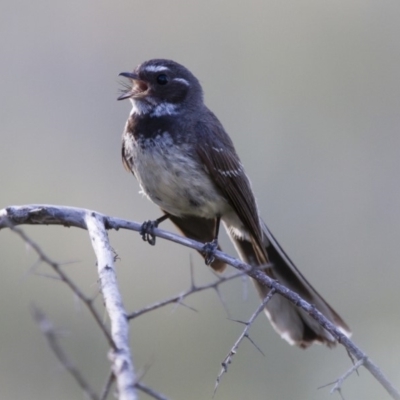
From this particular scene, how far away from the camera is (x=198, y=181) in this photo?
629 cm

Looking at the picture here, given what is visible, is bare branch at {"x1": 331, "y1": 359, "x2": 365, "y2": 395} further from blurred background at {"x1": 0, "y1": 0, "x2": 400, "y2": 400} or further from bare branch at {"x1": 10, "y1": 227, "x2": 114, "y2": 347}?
blurred background at {"x1": 0, "y1": 0, "x2": 400, "y2": 400}

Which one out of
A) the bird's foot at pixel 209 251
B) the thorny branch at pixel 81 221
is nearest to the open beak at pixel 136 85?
the bird's foot at pixel 209 251

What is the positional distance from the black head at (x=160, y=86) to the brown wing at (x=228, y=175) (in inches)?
11.7

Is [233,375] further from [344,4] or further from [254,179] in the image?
[344,4]

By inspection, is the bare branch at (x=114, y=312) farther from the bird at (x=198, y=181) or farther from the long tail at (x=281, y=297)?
the long tail at (x=281, y=297)

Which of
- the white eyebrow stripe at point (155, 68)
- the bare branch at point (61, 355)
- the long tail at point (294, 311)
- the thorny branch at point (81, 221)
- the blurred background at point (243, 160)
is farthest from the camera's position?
the blurred background at point (243, 160)

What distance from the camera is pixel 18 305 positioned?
9.06 meters

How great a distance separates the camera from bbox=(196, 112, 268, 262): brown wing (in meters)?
6.36

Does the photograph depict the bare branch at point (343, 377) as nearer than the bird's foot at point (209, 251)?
Yes

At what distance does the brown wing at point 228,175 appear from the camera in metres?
6.36

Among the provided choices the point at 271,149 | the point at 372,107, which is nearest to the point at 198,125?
the point at 271,149

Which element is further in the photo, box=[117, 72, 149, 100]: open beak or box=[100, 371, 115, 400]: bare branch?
box=[117, 72, 149, 100]: open beak

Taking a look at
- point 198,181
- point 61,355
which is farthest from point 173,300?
point 198,181

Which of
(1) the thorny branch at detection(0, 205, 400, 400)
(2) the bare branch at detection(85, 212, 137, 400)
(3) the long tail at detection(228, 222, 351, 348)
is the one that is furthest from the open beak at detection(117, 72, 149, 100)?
(2) the bare branch at detection(85, 212, 137, 400)
